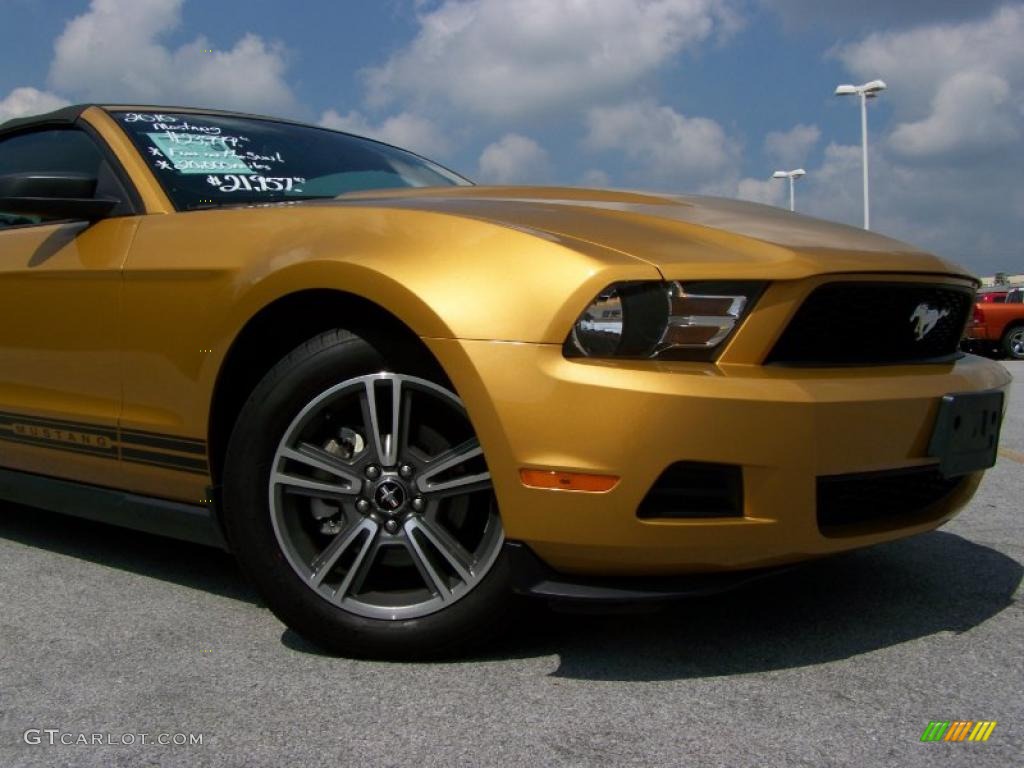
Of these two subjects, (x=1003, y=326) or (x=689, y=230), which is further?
(x=1003, y=326)

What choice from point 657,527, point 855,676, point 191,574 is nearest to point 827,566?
point 855,676

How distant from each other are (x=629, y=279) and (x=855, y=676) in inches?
40.2

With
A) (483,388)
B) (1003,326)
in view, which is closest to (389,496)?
(483,388)

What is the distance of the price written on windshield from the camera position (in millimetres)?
3221

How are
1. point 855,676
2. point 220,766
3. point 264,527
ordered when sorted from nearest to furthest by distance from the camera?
point 220,766 → point 855,676 → point 264,527

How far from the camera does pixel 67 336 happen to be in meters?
3.16

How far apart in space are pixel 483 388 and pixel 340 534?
559 millimetres

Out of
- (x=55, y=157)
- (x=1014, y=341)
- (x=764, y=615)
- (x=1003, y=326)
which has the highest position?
(x=55, y=157)

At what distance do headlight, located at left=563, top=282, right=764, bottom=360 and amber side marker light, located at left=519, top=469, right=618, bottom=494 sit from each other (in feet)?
0.83

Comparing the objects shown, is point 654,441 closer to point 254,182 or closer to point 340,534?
point 340,534

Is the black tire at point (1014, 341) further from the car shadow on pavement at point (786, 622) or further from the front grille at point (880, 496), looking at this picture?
the front grille at point (880, 496)

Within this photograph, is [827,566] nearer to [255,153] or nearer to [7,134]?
[255,153]

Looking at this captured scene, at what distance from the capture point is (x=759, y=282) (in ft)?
7.61

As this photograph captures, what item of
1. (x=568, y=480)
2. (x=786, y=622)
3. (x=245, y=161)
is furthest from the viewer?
(x=245, y=161)
